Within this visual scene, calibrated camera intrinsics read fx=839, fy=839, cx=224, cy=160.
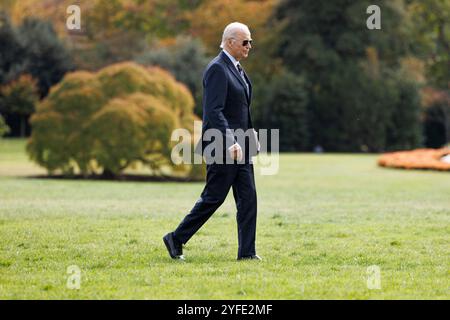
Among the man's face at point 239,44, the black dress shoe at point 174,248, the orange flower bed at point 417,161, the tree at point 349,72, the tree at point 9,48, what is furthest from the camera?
the tree at point 9,48

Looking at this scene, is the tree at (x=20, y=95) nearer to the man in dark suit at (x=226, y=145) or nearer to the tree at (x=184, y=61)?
the tree at (x=184, y=61)

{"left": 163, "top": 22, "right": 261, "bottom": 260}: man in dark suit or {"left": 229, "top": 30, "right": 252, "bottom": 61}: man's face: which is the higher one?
{"left": 229, "top": 30, "right": 252, "bottom": 61}: man's face

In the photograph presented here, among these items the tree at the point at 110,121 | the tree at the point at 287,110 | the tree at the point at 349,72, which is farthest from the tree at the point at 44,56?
A: the tree at the point at 110,121

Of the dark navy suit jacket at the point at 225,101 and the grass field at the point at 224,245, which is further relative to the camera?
the dark navy suit jacket at the point at 225,101

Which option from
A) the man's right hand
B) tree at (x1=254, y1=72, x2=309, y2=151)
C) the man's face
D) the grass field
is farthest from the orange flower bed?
the man's right hand

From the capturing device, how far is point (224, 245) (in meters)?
8.88

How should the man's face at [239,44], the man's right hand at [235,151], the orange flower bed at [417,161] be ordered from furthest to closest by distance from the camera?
the orange flower bed at [417,161], the man's face at [239,44], the man's right hand at [235,151]

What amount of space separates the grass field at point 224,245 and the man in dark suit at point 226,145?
11.7 inches

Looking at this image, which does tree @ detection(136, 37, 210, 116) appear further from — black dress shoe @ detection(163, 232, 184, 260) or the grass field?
black dress shoe @ detection(163, 232, 184, 260)

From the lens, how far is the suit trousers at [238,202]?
767 cm

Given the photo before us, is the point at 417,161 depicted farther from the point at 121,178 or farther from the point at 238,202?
the point at 238,202

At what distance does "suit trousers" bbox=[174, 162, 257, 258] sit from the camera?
767cm

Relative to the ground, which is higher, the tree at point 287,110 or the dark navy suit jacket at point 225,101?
the dark navy suit jacket at point 225,101
